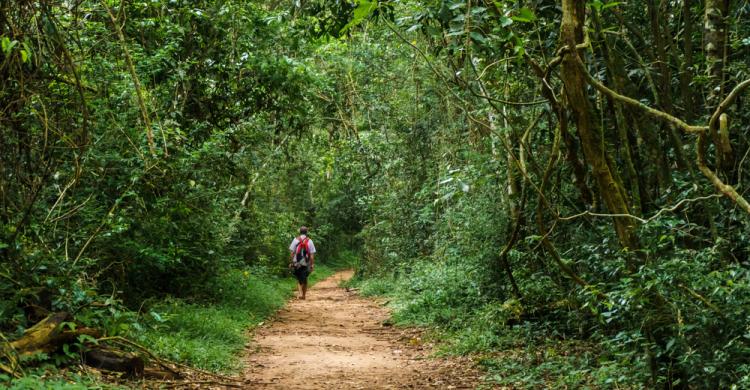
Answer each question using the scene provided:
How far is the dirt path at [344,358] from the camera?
8078mm

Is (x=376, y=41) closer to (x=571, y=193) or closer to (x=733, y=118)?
(x=571, y=193)

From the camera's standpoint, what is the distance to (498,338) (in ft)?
31.1

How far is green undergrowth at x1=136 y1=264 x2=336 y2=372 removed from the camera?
837 centimetres

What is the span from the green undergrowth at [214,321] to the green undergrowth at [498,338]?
9.49 ft

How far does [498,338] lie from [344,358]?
2108mm

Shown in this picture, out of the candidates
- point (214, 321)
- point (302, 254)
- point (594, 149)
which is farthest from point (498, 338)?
point (302, 254)

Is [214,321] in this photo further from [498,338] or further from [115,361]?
[498,338]

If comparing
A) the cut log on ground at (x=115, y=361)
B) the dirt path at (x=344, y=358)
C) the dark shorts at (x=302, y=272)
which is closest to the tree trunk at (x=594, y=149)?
the dirt path at (x=344, y=358)

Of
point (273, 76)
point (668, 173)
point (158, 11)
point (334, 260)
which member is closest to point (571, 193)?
point (668, 173)

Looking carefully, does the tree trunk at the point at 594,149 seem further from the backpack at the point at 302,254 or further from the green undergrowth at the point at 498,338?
the backpack at the point at 302,254

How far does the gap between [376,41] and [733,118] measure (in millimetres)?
12833

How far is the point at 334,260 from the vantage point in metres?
37.0

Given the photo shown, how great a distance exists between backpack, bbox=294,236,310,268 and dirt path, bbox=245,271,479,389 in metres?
2.80

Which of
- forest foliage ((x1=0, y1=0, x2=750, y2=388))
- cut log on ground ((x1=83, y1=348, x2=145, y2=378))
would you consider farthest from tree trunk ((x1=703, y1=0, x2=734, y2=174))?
cut log on ground ((x1=83, y1=348, x2=145, y2=378))
